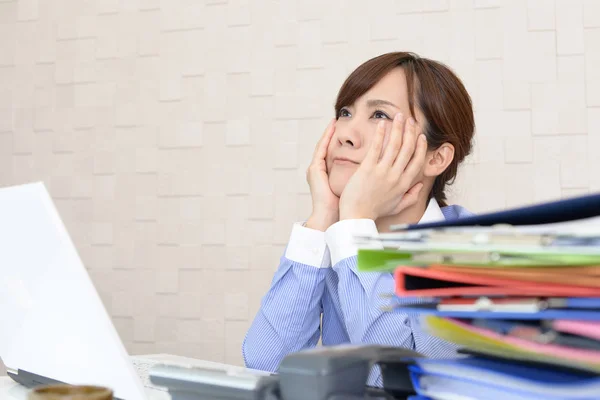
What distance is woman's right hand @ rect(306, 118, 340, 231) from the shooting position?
61.1 inches

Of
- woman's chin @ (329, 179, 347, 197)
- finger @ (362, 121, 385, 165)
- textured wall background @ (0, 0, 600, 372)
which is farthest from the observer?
textured wall background @ (0, 0, 600, 372)

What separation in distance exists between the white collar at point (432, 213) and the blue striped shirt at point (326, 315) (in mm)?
53

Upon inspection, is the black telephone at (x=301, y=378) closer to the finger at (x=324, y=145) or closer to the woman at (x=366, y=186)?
the woman at (x=366, y=186)

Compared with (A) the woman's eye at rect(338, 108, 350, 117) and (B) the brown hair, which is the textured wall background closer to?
(B) the brown hair

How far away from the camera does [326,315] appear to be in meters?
1.68

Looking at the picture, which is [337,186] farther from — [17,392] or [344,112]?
[17,392]

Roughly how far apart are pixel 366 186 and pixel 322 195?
19 centimetres

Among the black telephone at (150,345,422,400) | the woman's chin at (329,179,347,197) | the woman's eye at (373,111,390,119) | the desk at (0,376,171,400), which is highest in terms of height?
the woman's eye at (373,111,390,119)

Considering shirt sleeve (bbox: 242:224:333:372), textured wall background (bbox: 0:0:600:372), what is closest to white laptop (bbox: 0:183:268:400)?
shirt sleeve (bbox: 242:224:333:372)

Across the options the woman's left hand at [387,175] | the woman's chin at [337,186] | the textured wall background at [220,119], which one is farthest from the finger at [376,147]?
the textured wall background at [220,119]

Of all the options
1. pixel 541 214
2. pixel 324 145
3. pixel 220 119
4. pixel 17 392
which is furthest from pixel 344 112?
pixel 541 214

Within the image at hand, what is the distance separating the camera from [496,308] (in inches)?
20.8

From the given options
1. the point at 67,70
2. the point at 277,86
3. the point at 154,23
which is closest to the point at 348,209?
the point at 277,86

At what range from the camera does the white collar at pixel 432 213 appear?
1647 mm
